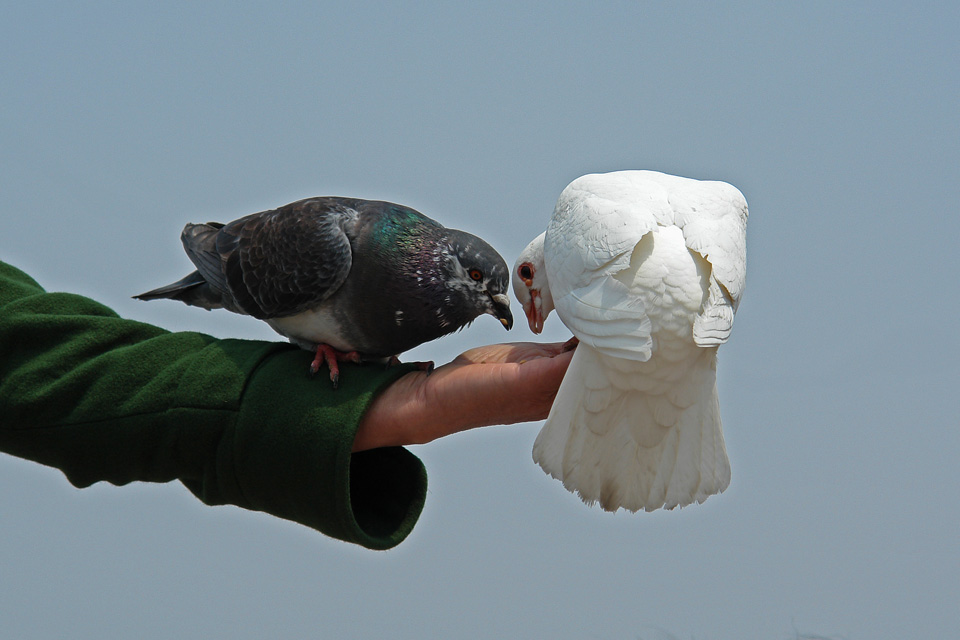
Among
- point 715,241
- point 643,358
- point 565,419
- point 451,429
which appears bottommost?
point 451,429

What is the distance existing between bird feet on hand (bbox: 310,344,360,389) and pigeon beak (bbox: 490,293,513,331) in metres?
0.52

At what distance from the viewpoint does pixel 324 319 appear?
3.15 m

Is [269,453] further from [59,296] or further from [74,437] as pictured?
[59,296]

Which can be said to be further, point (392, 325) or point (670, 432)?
point (392, 325)

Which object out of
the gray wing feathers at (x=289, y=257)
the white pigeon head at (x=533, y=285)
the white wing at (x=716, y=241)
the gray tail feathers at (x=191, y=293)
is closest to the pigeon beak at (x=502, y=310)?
the white pigeon head at (x=533, y=285)

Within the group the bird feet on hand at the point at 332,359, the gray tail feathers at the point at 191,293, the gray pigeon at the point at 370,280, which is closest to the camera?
the bird feet on hand at the point at 332,359

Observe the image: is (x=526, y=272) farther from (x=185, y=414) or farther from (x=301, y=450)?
(x=185, y=414)

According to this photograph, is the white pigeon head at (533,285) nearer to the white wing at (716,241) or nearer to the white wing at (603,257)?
the white wing at (603,257)

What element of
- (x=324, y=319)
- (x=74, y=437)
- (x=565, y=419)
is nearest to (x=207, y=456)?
(x=74, y=437)

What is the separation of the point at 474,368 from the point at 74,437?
1.28 meters

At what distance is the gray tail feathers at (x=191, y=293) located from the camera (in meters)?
3.70

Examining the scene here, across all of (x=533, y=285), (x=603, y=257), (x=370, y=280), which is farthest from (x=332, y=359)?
(x=603, y=257)

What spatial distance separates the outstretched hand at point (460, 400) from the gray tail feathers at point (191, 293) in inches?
47.0

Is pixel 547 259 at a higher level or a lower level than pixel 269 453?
higher
